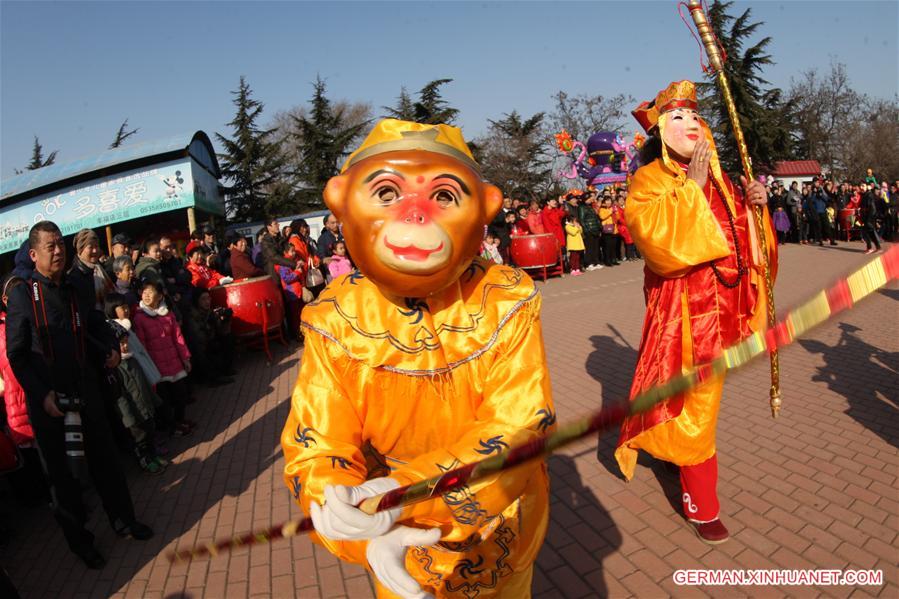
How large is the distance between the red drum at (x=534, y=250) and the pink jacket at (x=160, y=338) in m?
8.48

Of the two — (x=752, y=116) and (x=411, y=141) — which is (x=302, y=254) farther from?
(x=752, y=116)

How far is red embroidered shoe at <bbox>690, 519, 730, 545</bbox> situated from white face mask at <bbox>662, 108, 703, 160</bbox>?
206 centimetres

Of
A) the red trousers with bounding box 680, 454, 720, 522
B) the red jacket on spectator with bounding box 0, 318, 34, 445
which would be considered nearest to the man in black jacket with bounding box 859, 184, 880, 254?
the red trousers with bounding box 680, 454, 720, 522

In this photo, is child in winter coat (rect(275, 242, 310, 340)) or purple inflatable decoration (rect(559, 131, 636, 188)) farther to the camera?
purple inflatable decoration (rect(559, 131, 636, 188))

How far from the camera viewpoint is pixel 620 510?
3395 mm

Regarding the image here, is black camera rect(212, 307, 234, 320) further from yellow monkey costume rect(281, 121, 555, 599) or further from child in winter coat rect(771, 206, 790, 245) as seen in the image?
child in winter coat rect(771, 206, 790, 245)

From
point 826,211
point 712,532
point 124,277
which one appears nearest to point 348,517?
point 712,532

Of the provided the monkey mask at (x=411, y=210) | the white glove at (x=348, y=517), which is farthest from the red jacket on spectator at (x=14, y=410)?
the white glove at (x=348, y=517)

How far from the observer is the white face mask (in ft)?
9.67

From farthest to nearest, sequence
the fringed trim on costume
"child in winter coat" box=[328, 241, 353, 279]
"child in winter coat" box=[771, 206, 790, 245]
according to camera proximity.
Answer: "child in winter coat" box=[771, 206, 790, 245], "child in winter coat" box=[328, 241, 353, 279], the fringed trim on costume

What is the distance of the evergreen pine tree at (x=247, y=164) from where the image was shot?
27312 mm

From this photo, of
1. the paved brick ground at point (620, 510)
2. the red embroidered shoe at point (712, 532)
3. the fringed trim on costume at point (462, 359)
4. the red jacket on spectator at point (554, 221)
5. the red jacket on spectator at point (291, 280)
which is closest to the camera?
the fringed trim on costume at point (462, 359)

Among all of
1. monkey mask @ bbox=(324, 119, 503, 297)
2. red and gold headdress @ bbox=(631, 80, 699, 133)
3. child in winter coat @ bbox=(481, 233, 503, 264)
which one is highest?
red and gold headdress @ bbox=(631, 80, 699, 133)

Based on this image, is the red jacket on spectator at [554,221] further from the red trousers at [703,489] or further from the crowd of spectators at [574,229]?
the red trousers at [703,489]
